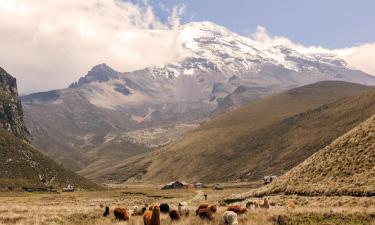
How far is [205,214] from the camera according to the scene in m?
37.0

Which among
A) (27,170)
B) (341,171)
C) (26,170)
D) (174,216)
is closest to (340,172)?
(341,171)

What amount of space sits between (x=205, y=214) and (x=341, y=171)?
1184 inches

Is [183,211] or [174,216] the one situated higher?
[183,211]

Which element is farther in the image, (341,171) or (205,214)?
(341,171)

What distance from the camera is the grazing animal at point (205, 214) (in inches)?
1439

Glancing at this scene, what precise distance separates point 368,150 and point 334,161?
5378 millimetres

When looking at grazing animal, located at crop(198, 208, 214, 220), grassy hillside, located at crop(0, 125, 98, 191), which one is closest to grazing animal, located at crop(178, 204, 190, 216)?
grazing animal, located at crop(198, 208, 214, 220)

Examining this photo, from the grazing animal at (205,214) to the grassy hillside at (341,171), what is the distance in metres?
21.7

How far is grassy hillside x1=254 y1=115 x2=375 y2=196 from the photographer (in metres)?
54.5

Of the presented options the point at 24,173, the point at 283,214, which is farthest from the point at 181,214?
the point at 24,173

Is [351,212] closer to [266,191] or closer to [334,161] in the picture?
[334,161]

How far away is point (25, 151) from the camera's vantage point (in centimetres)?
15788

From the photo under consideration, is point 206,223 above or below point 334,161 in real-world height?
below

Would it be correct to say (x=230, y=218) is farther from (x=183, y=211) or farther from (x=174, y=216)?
(x=183, y=211)
